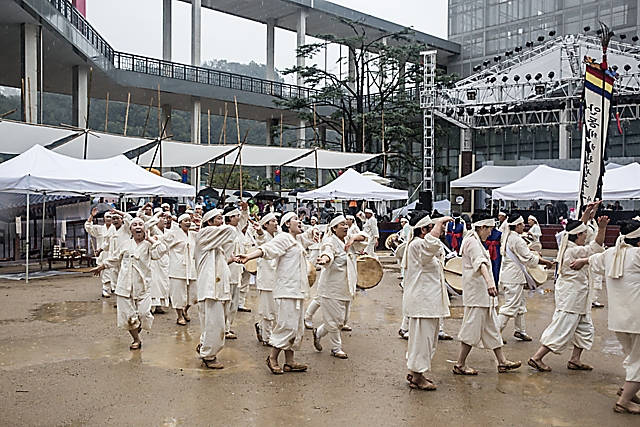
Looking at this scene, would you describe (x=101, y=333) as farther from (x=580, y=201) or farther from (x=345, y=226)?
(x=580, y=201)

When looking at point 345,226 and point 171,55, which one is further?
point 171,55

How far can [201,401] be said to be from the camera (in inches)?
212

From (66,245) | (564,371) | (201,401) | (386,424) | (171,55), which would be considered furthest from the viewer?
(171,55)

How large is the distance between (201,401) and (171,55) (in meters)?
25.1

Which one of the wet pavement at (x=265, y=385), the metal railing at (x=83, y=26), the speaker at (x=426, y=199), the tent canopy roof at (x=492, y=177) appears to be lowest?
the wet pavement at (x=265, y=385)

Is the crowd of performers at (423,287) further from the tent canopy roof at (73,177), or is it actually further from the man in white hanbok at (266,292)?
the tent canopy roof at (73,177)

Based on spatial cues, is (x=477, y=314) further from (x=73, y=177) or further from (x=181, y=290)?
(x=73, y=177)

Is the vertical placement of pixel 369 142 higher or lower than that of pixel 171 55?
lower

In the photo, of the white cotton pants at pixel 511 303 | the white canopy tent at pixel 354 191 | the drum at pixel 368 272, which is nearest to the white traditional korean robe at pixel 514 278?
the white cotton pants at pixel 511 303

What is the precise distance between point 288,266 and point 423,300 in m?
1.41

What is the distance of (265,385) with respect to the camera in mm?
5871

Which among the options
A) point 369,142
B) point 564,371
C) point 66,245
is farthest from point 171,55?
point 564,371

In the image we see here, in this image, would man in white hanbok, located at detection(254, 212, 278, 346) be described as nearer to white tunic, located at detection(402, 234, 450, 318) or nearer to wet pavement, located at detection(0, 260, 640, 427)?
wet pavement, located at detection(0, 260, 640, 427)

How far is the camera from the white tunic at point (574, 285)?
6.27m
